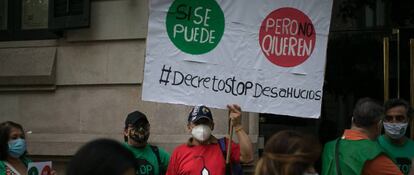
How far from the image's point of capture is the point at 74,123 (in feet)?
26.7

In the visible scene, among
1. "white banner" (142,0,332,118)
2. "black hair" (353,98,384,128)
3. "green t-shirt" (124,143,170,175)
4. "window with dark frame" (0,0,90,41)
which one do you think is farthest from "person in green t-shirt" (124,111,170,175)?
"window with dark frame" (0,0,90,41)

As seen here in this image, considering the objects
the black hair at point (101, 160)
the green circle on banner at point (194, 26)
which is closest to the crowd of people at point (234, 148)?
the green circle on banner at point (194, 26)

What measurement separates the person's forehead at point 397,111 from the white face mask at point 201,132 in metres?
1.62

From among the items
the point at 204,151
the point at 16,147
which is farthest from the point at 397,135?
the point at 16,147

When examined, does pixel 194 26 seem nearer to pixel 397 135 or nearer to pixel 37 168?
pixel 37 168

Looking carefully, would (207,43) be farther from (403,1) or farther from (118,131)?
(403,1)

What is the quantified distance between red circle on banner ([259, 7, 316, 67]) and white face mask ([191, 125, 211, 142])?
0.81 m

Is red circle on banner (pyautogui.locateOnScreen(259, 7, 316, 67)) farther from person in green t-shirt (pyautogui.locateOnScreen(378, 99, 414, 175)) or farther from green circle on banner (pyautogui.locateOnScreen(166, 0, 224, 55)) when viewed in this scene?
person in green t-shirt (pyautogui.locateOnScreen(378, 99, 414, 175))

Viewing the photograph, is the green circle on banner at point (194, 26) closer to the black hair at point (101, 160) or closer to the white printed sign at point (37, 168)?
the white printed sign at point (37, 168)

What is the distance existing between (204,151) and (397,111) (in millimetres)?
1740

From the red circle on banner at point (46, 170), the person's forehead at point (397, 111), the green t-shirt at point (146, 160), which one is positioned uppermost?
the person's forehead at point (397, 111)

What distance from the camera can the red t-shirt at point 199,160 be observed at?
212 inches

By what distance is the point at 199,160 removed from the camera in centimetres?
542

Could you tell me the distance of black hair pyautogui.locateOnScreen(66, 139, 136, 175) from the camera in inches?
87.8
